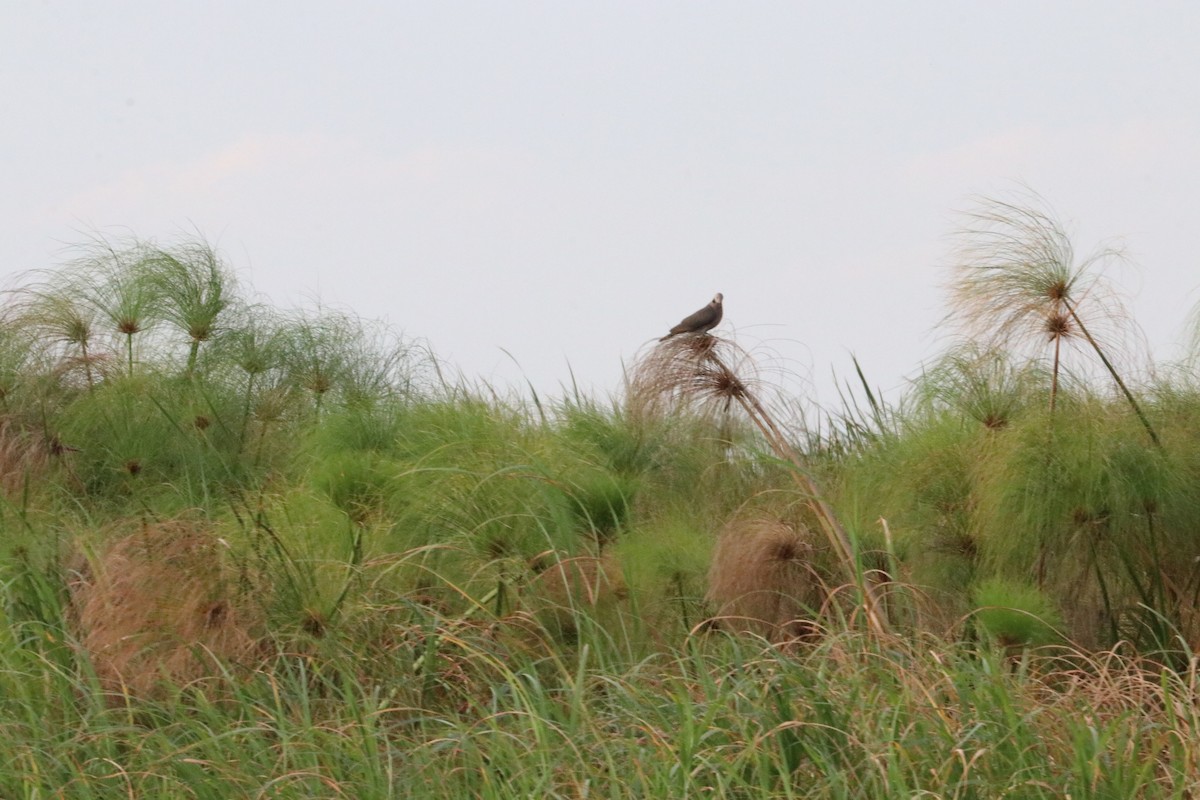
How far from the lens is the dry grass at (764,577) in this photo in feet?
12.2

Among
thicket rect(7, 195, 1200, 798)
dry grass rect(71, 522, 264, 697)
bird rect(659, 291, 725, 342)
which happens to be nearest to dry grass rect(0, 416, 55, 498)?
thicket rect(7, 195, 1200, 798)

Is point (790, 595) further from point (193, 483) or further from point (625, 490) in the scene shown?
point (193, 483)

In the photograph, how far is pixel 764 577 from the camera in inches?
148

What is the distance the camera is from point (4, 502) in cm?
436

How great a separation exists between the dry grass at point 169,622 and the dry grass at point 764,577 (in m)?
1.22

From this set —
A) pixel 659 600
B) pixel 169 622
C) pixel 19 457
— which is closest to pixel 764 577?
pixel 659 600

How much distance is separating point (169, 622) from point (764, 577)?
1.55m

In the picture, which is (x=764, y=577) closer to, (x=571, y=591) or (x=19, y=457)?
(x=571, y=591)

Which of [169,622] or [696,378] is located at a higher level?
[696,378]

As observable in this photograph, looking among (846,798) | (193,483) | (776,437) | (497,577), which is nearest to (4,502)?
(193,483)

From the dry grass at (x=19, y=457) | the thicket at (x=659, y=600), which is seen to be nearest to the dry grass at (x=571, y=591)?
the thicket at (x=659, y=600)

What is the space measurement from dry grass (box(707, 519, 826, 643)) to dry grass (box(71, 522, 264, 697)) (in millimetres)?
1220

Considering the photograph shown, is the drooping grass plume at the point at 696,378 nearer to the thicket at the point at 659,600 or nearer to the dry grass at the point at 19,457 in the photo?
the thicket at the point at 659,600

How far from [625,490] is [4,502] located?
77.8 inches
